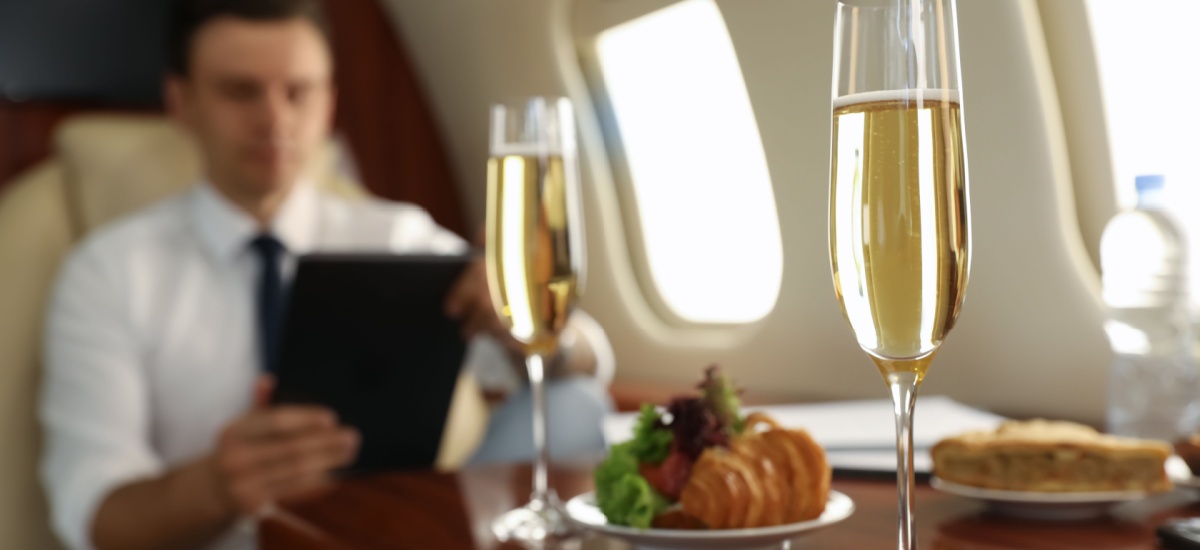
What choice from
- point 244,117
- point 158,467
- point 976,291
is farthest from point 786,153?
point 158,467

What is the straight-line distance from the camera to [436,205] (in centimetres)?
373

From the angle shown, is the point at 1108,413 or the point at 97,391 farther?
the point at 97,391

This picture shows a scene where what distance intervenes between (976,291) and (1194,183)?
391mm

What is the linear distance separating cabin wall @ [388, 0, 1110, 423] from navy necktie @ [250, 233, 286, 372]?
1023 mm

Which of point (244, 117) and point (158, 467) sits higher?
point (244, 117)

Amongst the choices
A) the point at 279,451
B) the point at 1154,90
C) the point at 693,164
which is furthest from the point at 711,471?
the point at 693,164

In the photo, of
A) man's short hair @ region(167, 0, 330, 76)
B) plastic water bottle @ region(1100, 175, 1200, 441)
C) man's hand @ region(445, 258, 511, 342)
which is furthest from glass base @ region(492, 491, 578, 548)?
man's short hair @ region(167, 0, 330, 76)

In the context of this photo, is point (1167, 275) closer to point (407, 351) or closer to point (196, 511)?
point (407, 351)

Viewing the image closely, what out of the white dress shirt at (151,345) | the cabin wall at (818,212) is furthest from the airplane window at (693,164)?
the white dress shirt at (151,345)

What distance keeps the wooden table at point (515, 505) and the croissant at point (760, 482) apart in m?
0.06

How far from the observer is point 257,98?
210cm

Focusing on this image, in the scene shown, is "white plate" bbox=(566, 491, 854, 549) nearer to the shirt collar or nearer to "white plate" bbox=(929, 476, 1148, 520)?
"white plate" bbox=(929, 476, 1148, 520)

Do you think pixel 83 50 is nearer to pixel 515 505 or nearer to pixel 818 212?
pixel 818 212

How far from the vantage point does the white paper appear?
3.45 feet
